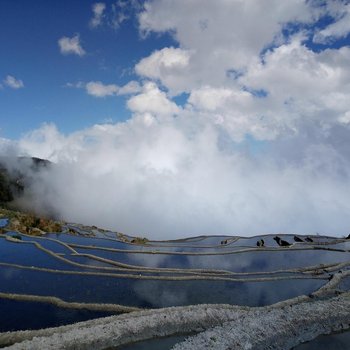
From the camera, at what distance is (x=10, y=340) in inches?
1112

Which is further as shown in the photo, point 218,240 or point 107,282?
point 218,240

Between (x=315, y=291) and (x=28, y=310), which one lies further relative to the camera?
(x=315, y=291)

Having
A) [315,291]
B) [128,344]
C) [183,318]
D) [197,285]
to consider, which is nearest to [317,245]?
[315,291]

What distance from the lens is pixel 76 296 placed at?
38.8 m

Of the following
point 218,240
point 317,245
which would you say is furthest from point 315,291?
point 218,240

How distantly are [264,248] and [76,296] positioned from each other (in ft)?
142

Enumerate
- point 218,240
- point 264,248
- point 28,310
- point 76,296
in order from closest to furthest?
1. point 28,310
2. point 76,296
3. point 264,248
4. point 218,240

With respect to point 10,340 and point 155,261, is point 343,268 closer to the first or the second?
point 155,261

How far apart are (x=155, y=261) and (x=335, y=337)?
103 feet

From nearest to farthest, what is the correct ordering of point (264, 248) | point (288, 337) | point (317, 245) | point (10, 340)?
point (10, 340)
point (288, 337)
point (264, 248)
point (317, 245)

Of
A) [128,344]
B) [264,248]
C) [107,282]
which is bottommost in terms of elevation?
[128,344]

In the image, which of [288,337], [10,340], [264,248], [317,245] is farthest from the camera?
[317,245]

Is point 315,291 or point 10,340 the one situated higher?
point 315,291

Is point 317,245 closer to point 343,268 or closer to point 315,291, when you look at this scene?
point 343,268
